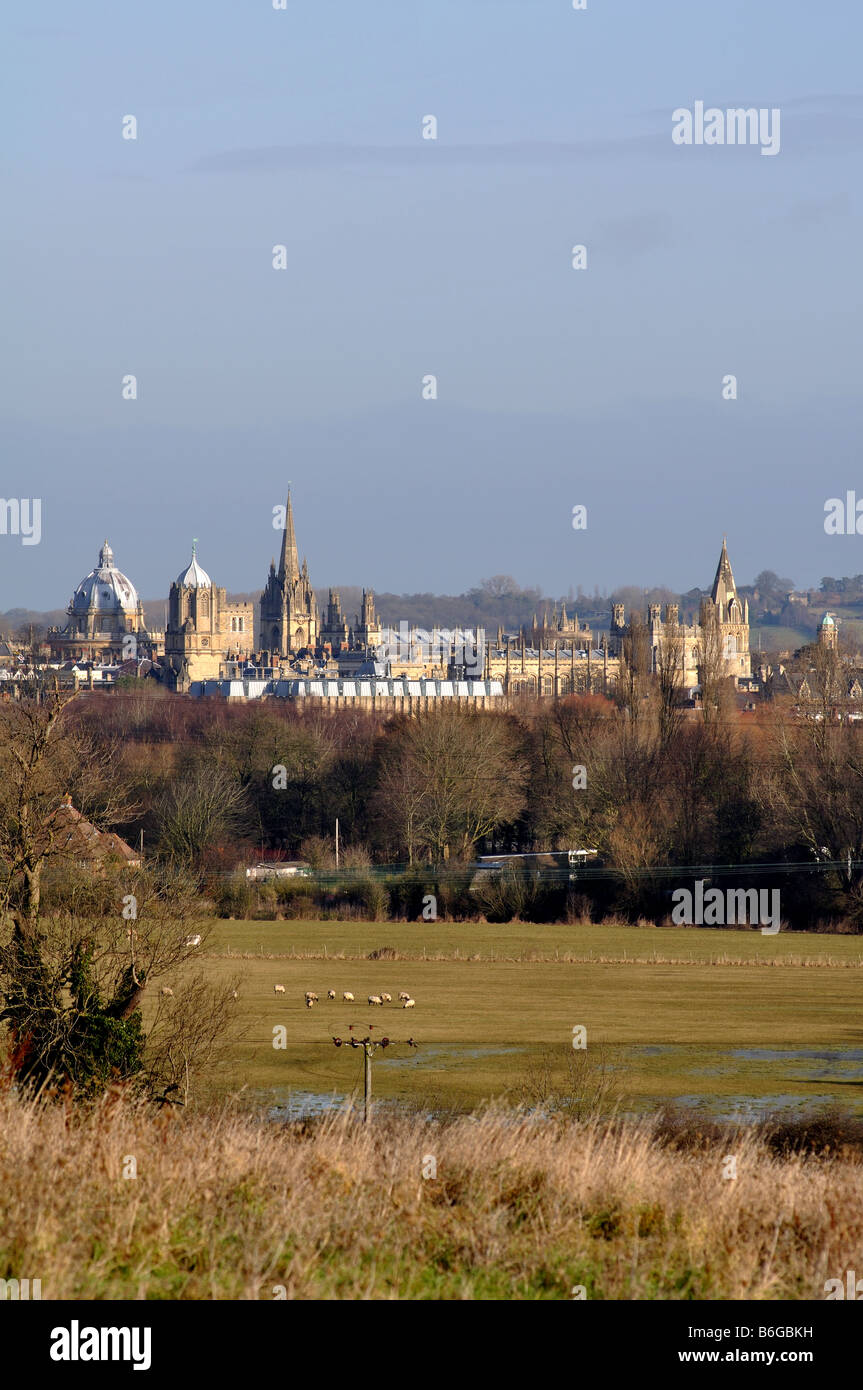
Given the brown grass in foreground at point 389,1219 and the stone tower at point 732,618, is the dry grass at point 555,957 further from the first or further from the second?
the stone tower at point 732,618

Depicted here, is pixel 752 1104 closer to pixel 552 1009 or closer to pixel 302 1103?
pixel 302 1103

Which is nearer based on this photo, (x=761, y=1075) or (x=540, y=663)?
(x=761, y=1075)

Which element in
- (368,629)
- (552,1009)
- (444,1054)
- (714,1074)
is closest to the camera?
(714,1074)

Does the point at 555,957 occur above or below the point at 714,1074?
below

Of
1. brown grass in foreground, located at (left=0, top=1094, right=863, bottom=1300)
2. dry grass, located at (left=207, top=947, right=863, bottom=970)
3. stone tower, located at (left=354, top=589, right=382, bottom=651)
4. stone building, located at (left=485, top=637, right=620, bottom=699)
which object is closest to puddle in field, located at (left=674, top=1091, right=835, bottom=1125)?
brown grass in foreground, located at (left=0, top=1094, right=863, bottom=1300)

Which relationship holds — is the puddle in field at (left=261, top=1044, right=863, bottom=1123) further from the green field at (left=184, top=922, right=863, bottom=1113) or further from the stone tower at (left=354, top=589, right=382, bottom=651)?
the stone tower at (left=354, top=589, right=382, bottom=651)

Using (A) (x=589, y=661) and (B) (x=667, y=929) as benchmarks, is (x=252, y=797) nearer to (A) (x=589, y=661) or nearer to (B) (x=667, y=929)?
(B) (x=667, y=929)

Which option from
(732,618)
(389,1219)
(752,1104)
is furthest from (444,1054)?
(732,618)

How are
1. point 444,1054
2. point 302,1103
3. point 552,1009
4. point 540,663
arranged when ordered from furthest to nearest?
point 540,663 < point 552,1009 < point 444,1054 < point 302,1103
